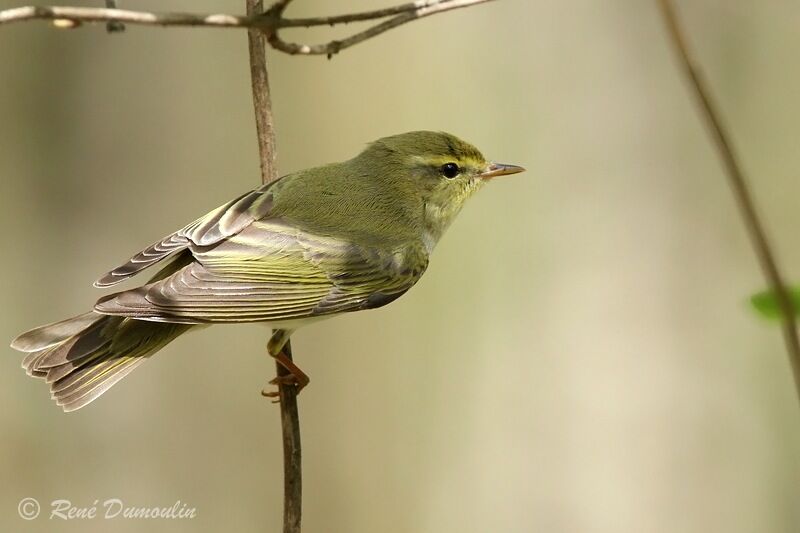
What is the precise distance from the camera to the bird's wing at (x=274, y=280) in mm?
2555

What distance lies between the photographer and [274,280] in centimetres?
284

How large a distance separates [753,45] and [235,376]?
356cm

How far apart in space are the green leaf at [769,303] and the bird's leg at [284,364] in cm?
210

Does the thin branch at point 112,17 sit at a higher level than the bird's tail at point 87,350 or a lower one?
A: higher

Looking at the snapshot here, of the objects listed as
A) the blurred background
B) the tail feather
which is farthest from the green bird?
the blurred background

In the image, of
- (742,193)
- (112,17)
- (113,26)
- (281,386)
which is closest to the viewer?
(742,193)

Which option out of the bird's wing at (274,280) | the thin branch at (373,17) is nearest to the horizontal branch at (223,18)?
the thin branch at (373,17)

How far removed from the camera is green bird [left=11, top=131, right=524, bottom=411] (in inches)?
104

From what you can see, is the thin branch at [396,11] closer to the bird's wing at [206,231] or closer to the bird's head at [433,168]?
the bird's wing at [206,231]

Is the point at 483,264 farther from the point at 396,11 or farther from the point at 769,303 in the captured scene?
the point at 769,303

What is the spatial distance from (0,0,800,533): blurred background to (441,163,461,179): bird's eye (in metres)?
1.88

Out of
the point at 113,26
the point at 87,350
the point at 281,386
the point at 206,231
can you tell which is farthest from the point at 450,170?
the point at 113,26

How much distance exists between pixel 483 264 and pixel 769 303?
4447mm

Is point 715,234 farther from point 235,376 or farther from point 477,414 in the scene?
point 235,376
